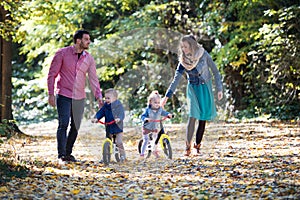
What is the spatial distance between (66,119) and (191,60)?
193 cm

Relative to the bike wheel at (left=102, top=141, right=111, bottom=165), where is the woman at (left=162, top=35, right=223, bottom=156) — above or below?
above

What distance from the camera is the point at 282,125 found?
13.1 m

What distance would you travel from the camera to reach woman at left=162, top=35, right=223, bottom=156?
765 cm

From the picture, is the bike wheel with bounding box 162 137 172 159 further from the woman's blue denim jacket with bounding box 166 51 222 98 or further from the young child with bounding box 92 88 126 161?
the woman's blue denim jacket with bounding box 166 51 222 98

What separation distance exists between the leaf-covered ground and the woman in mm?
601

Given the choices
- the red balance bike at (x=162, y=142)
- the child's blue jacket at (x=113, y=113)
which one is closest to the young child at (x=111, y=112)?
the child's blue jacket at (x=113, y=113)

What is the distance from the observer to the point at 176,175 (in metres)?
6.39

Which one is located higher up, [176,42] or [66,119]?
[176,42]

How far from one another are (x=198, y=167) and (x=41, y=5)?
276 inches

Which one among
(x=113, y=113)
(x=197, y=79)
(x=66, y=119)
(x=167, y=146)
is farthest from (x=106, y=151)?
(x=197, y=79)

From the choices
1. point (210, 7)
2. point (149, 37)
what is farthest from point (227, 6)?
point (149, 37)

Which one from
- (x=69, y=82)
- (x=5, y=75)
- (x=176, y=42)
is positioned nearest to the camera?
(x=69, y=82)

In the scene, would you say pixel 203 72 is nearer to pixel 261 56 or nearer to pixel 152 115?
pixel 152 115

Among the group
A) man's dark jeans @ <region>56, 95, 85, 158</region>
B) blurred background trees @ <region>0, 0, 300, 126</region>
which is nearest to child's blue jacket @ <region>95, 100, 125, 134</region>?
man's dark jeans @ <region>56, 95, 85, 158</region>
